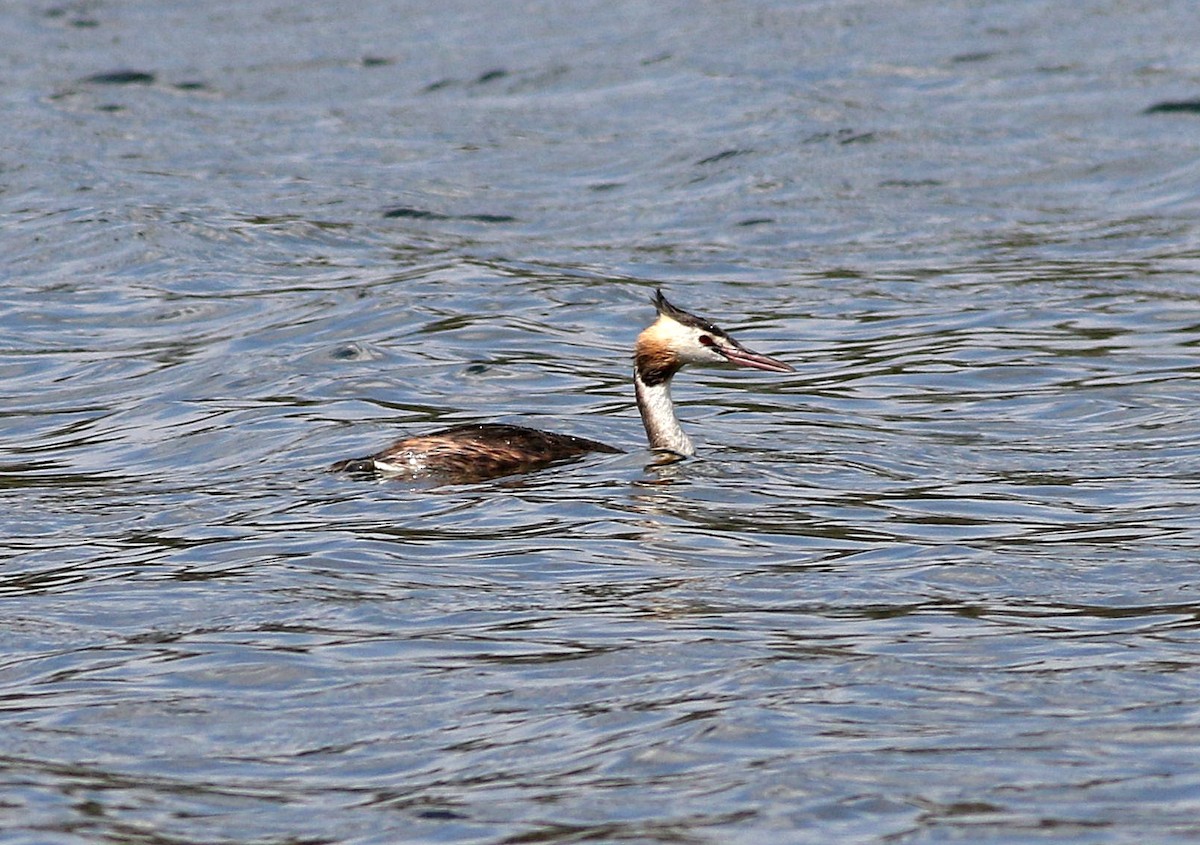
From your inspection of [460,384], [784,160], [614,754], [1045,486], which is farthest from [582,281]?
[614,754]

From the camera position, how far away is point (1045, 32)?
27.3 m

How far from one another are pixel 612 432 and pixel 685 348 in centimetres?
107

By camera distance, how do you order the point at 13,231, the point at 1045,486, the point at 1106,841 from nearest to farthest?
the point at 1106,841, the point at 1045,486, the point at 13,231

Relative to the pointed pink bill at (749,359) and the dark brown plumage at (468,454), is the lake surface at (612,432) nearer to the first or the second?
the dark brown plumage at (468,454)

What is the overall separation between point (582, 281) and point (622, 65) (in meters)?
9.69

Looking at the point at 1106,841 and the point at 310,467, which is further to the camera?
the point at 310,467

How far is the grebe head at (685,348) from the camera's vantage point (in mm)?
12078

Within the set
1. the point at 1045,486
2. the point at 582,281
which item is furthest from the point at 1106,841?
the point at 582,281

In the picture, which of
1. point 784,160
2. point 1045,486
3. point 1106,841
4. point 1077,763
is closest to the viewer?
point 1106,841

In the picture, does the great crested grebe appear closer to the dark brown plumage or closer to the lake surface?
the dark brown plumage

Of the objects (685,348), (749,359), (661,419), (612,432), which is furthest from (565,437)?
(612,432)

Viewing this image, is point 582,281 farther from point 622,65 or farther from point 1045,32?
point 1045,32

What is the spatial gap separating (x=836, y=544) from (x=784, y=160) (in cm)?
1272

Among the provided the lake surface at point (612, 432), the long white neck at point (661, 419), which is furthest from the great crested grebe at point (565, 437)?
the lake surface at point (612, 432)
